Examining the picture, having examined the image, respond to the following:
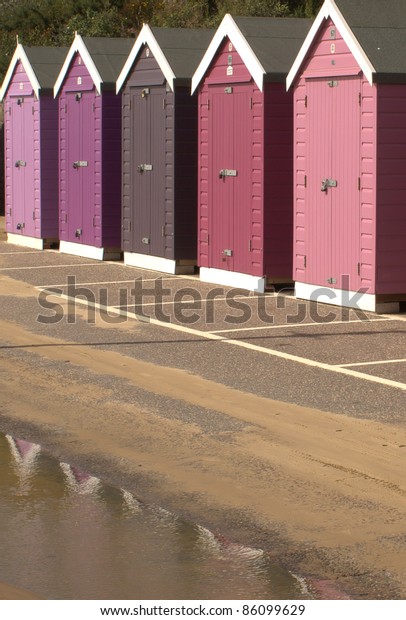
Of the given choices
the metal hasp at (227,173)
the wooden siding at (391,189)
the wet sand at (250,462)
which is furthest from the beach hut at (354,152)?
the wet sand at (250,462)

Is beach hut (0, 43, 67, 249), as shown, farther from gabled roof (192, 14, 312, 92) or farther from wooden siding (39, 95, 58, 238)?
gabled roof (192, 14, 312, 92)

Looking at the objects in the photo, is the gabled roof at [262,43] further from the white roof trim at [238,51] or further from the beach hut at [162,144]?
the beach hut at [162,144]

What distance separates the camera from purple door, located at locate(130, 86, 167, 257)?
1752 centimetres

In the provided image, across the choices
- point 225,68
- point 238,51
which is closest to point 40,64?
point 225,68

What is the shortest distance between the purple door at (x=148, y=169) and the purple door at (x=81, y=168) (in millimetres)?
1368

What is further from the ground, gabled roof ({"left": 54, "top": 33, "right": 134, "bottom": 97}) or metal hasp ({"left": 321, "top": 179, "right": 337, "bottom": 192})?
gabled roof ({"left": 54, "top": 33, "right": 134, "bottom": 97})

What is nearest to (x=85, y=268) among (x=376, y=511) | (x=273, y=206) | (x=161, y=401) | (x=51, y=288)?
(x=51, y=288)

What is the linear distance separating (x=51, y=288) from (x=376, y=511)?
32.6 ft

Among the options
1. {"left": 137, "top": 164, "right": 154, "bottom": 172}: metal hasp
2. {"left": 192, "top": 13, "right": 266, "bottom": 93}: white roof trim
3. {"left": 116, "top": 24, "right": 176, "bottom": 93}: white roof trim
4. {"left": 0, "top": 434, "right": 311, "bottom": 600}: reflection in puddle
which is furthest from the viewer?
{"left": 137, "top": 164, "right": 154, "bottom": 172}: metal hasp

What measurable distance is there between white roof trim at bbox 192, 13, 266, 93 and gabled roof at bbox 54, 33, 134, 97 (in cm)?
268

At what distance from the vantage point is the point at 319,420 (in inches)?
340

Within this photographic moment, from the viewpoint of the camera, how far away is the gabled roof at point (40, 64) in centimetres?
2080

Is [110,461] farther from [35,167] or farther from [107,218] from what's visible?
[35,167]

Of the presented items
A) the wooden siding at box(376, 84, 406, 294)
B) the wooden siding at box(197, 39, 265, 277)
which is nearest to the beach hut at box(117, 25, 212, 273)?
the wooden siding at box(197, 39, 265, 277)
